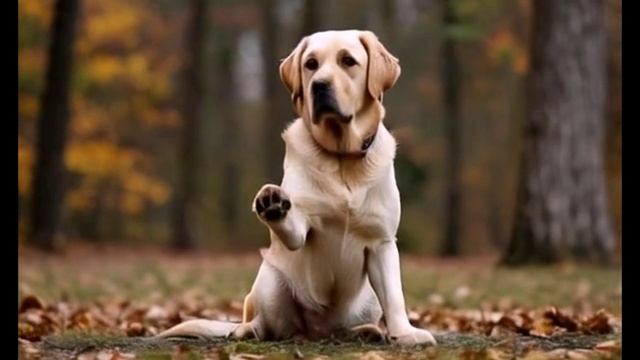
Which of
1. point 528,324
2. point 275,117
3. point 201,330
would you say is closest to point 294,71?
point 201,330

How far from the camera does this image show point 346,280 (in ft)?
16.3

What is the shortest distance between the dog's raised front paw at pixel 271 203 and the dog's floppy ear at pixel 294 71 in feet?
2.27

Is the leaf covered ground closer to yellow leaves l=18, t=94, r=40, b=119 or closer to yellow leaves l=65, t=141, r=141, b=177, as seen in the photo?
yellow leaves l=18, t=94, r=40, b=119

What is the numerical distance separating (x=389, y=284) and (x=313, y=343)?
1.44ft

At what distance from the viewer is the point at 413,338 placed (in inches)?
187

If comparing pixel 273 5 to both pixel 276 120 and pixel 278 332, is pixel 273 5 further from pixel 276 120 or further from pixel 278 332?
pixel 278 332

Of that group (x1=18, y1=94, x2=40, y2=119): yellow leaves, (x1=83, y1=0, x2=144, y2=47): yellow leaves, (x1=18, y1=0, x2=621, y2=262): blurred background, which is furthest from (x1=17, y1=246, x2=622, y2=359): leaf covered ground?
(x1=83, y1=0, x2=144, y2=47): yellow leaves

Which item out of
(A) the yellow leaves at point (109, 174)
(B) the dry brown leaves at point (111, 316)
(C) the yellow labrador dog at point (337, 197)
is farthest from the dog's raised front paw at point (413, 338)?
(A) the yellow leaves at point (109, 174)

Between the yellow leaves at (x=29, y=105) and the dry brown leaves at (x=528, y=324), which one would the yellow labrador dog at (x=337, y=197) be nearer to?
the dry brown leaves at (x=528, y=324)

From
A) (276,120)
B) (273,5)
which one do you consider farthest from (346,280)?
(273,5)

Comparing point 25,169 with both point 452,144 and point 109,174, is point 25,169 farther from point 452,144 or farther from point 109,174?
point 452,144

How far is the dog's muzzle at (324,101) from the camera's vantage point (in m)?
4.68

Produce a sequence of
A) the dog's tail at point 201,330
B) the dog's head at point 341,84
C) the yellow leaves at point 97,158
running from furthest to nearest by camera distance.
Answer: the yellow leaves at point 97,158, the dog's tail at point 201,330, the dog's head at point 341,84

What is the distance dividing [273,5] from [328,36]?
25.3 m
